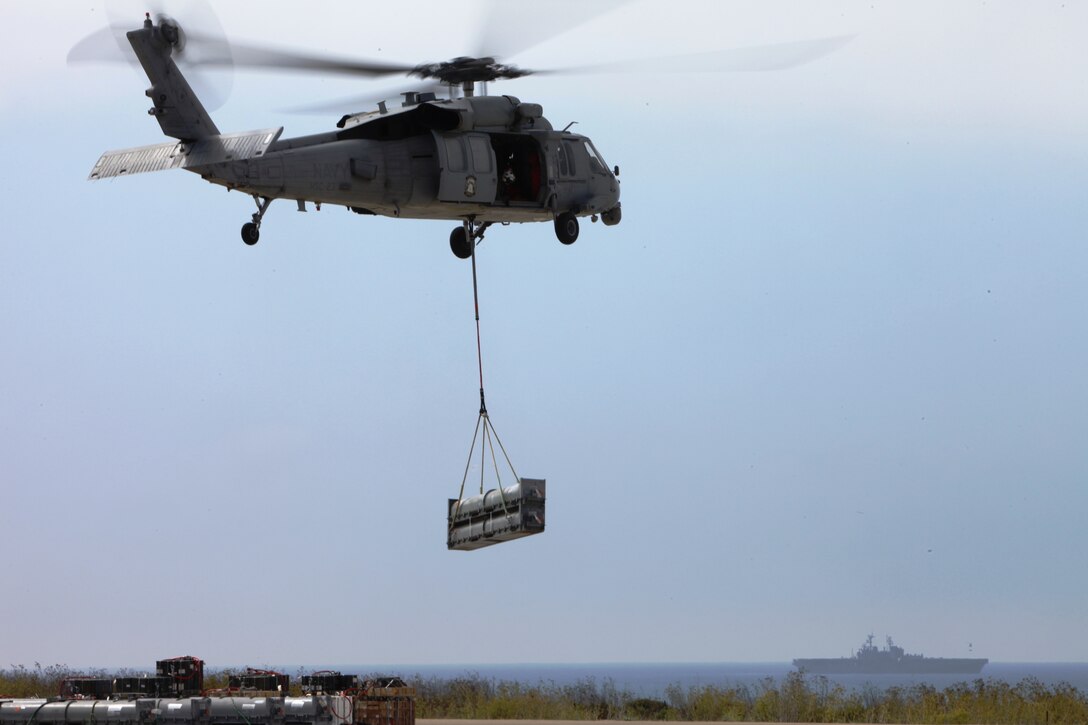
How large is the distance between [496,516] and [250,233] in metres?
6.16

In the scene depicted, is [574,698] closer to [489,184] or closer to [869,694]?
[869,694]

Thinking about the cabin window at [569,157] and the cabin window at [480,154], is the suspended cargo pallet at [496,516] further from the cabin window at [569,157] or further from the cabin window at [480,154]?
the cabin window at [569,157]

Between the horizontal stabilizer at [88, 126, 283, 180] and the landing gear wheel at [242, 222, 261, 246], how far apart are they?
112cm

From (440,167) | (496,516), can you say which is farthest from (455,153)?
(496,516)

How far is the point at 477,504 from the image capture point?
91.6ft

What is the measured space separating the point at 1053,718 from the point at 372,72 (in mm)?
17898

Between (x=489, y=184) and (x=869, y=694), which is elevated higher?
(x=489, y=184)

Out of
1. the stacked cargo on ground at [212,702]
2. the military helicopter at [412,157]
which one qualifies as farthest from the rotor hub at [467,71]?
the stacked cargo on ground at [212,702]

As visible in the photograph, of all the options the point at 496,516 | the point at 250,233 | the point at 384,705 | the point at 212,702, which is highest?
the point at 250,233

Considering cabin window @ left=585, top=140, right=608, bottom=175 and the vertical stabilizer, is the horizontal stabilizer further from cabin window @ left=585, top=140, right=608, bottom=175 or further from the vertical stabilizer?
cabin window @ left=585, top=140, right=608, bottom=175

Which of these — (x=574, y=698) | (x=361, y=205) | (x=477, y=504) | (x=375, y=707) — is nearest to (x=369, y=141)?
(x=361, y=205)

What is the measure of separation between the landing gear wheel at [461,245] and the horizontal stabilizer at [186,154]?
5918 mm

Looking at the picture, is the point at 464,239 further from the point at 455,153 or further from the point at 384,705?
the point at 384,705

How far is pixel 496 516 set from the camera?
27.2 metres
